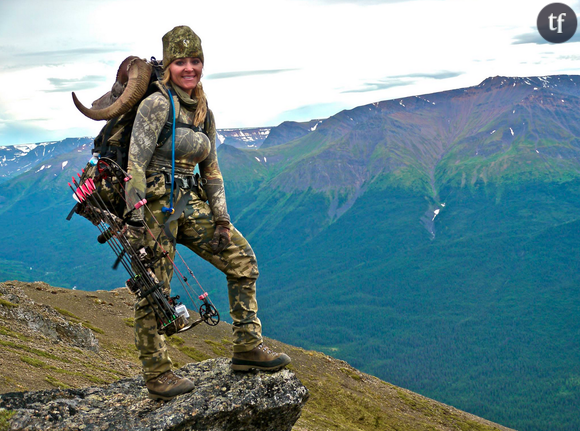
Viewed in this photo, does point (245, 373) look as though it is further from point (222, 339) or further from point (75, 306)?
point (222, 339)

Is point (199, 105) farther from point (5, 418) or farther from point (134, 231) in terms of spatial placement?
point (5, 418)

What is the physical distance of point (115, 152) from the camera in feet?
28.7

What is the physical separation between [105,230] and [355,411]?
137 ft

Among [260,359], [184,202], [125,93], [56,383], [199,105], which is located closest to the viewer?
[125,93]

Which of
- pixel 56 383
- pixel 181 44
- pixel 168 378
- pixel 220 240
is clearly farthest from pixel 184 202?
A: pixel 56 383

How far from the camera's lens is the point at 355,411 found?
45.8 m

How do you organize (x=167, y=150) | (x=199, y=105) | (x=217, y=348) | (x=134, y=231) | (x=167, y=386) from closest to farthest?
1. (x=134, y=231)
2. (x=167, y=150)
3. (x=199, y=105)
4. (x=167, y=386)
5. (x=217, y=348)

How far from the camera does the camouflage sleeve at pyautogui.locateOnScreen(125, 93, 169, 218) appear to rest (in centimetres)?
822

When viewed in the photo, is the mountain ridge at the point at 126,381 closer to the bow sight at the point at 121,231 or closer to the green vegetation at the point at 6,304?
the green vegetation at the point at 6,304

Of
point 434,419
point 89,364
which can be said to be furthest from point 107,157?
point 434,419

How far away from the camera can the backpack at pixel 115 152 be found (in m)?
8.51

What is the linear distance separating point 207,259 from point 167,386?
2.33 m

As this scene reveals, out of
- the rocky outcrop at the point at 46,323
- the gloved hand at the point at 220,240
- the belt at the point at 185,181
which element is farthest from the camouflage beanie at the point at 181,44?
the rocky outcrop at the point at 46,323

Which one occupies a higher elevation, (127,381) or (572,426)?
(127,381)
